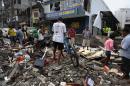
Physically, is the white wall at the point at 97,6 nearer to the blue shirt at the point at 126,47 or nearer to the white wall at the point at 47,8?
the white wall at the point at 47,8

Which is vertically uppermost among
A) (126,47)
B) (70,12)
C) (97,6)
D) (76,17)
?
(97,6)

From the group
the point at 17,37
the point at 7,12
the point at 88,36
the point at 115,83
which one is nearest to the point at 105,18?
the point at 88,36

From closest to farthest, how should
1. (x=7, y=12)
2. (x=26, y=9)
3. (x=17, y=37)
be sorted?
(x=17, y=37) → (x=26, y=9) → (x=7, y=12)

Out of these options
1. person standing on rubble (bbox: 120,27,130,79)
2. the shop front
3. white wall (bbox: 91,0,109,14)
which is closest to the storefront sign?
the shop front

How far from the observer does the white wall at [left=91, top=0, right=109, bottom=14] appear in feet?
124

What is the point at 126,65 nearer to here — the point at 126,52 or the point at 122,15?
the point at 126,52

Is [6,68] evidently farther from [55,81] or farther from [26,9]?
[26,9]

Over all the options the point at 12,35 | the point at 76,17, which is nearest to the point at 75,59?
the point at 12,35

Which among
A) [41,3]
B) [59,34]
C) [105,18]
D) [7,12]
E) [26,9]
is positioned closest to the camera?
[59,34]

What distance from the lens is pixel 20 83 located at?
9.73 meters

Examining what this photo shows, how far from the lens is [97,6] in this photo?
37906 millimetres

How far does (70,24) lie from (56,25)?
28760mm

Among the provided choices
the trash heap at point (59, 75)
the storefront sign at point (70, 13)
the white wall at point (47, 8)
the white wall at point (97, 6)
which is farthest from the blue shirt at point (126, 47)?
the white wall at point (47, 8)

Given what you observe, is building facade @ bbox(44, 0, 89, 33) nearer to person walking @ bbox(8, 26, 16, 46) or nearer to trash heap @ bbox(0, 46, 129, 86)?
person walking @ bbox(8, 26, 16, 46)
